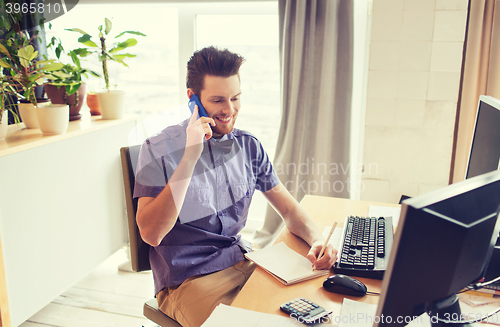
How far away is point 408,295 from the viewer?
2.12 ft

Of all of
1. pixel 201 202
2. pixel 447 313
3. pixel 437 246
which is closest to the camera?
pixel 437 246

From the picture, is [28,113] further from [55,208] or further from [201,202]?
[201,202]

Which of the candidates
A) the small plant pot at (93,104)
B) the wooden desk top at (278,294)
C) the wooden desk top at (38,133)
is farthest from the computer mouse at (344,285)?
the small plant pot at (93,104)

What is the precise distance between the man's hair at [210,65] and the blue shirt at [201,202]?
150 millimetres

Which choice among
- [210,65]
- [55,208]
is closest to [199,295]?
[210,65]

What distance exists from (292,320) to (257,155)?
73cm

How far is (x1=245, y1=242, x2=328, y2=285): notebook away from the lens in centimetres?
103

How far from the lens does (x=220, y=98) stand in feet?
4.22

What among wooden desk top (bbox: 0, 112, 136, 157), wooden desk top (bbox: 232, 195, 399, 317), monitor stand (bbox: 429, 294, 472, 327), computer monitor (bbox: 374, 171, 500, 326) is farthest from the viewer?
wooden desk top (bbox: 0, 112, 136, 157)

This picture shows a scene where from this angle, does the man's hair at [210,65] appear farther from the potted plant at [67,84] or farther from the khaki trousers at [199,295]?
the potted plant at [67,84]

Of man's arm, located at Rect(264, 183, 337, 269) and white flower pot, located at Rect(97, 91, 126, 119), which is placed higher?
white flower pot, located at Rect(97, 91, 126, 119)

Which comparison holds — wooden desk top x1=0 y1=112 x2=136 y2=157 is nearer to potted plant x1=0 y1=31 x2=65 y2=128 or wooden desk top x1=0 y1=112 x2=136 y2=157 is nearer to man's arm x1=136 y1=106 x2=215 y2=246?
potted plant x1=0 y1=31 x2=65 y2=128

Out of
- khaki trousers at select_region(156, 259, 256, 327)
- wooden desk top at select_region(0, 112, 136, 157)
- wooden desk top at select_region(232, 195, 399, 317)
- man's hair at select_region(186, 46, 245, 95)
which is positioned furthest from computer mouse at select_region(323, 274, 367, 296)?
wooden desk top at select_region(0, 112, 136, 157)

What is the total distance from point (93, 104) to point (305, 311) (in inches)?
76.0
